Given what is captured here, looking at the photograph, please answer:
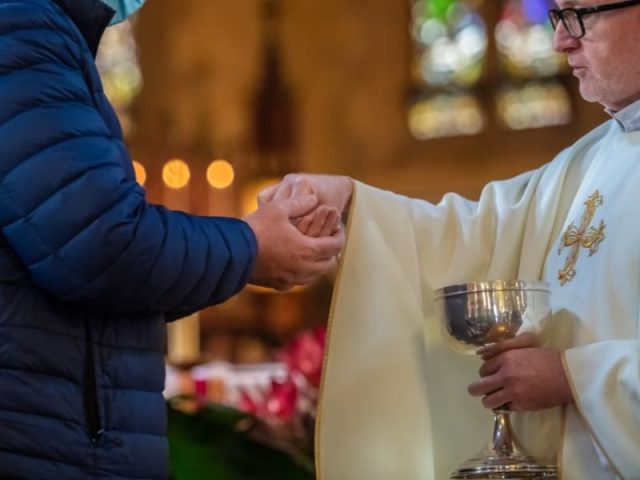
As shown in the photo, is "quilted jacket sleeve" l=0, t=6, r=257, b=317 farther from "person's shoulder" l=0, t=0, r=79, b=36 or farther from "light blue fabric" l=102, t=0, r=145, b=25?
"light blue fabric" l=102, t=0, r=145, b=25

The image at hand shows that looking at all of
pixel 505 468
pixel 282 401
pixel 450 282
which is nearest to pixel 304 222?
pixel 450 282

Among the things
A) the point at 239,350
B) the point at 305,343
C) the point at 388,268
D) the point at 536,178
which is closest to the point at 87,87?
the point at 388,268

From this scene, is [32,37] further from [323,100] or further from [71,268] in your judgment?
[323,100]

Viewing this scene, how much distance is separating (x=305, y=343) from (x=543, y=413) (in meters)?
1.18

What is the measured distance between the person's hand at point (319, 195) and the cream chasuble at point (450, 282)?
4 cm

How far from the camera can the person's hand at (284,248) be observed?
94.0 inches

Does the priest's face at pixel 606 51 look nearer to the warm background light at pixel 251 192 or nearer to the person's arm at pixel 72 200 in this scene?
the person's arm at pixel 72 200

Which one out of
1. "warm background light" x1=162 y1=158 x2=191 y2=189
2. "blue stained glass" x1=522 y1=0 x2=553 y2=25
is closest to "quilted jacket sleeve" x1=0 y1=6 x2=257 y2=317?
"warm background light" x1=162 y1=158 x2=191 y2=189

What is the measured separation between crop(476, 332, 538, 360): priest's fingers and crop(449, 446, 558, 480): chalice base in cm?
19

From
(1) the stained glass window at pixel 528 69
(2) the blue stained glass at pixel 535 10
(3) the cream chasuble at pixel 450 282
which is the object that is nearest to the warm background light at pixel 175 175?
(1) the stained glass window at pixel 528 69

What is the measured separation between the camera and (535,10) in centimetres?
1035

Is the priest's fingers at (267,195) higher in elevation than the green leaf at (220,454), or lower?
higher

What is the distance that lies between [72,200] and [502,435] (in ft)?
3.41

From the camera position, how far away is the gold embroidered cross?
2752mm
